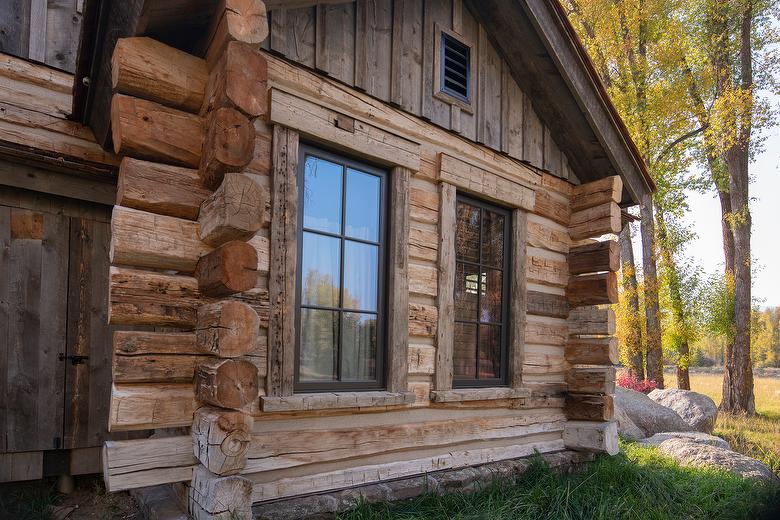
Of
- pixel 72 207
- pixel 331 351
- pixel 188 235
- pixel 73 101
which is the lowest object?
pixel 331 351

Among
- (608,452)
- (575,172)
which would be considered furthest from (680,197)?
(608,452)

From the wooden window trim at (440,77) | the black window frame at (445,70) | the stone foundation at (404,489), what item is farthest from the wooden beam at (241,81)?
the stone foundation at (404,489)

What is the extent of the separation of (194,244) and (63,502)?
8.20 feet

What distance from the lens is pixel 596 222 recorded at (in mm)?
6184

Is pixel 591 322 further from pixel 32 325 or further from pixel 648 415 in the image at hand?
pixel 32 325

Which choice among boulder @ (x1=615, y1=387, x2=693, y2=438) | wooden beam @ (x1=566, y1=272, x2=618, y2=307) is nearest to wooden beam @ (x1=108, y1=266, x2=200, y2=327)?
wooden beam @ (x1=566, y1=272, x2=618, y2=307)

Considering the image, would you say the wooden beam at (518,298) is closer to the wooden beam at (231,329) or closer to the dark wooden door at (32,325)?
the wooden beam at (231,329)

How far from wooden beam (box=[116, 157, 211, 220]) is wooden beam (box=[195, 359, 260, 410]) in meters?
0.95

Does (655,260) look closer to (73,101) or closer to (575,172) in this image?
(575,172)

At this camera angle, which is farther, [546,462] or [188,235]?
[546,462]

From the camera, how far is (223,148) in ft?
9.60

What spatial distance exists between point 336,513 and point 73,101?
351 centimetres

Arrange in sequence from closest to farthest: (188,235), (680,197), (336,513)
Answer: (188,235), (336,513), (680,197)

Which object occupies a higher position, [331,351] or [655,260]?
[655,260]
